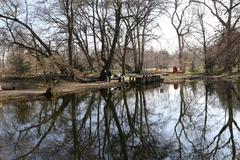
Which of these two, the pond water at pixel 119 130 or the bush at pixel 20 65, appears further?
the bush at pixel 20 65

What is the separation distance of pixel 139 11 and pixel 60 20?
850cm

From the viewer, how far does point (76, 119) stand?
16281 millimetres

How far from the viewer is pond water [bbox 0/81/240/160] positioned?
10.1 meters

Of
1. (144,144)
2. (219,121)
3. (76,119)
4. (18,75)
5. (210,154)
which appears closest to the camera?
Answer: (210,154)

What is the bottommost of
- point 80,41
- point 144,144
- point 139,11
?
point 144,144

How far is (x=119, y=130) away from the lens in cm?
1358

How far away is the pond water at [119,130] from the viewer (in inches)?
396

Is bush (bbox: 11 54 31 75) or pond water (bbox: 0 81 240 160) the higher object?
bush (bbox: 11 54 31 75)

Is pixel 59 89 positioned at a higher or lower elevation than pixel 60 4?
lower

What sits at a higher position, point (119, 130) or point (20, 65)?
point (20, 65)

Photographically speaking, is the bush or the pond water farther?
the bush

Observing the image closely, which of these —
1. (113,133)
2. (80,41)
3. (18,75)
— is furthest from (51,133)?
(18,75)

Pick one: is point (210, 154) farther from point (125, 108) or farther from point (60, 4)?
point (60, 4)

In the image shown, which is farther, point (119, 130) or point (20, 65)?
point (20, 65)
